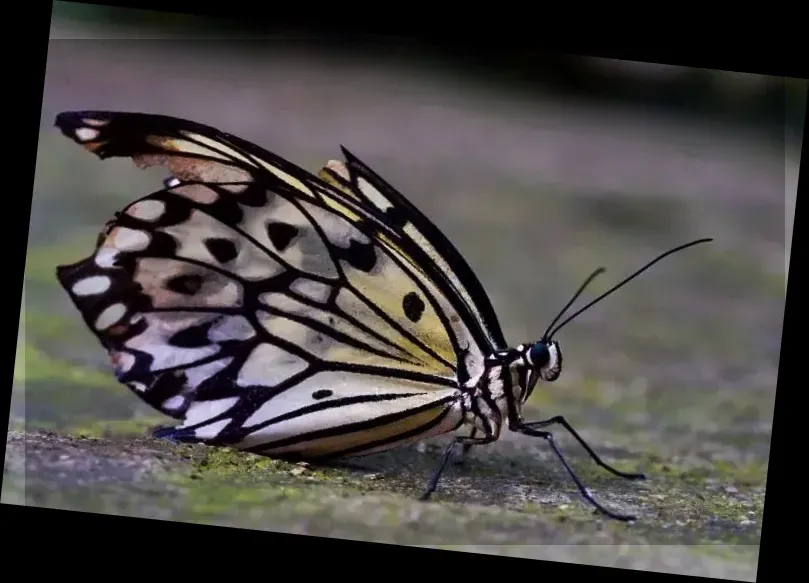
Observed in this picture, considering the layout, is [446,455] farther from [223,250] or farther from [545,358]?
[223,250]

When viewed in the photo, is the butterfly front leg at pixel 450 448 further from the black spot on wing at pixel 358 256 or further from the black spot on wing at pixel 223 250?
the black spot on wing at pixel 223 250

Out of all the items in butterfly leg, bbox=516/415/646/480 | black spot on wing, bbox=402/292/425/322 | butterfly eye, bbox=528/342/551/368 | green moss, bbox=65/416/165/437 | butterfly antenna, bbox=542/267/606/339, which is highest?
butterfly antenna, bbox=542/267/606/339

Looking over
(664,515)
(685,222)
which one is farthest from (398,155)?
(664,515)

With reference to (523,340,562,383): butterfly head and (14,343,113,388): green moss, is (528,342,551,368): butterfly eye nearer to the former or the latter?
(523,340,562,383): butterfly head

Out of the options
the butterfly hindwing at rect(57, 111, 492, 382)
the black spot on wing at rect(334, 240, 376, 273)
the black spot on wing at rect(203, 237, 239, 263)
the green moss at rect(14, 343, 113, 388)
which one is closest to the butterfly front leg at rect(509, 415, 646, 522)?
the butterfly hindwing at rect(57, 111, 492, 382)

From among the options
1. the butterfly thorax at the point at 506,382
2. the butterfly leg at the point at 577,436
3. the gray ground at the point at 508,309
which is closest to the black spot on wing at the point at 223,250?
the gray ground at the point at 508,309

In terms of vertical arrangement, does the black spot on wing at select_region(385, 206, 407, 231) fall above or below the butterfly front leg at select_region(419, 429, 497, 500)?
above

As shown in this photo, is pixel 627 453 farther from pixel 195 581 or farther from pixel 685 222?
pixel 195 581
